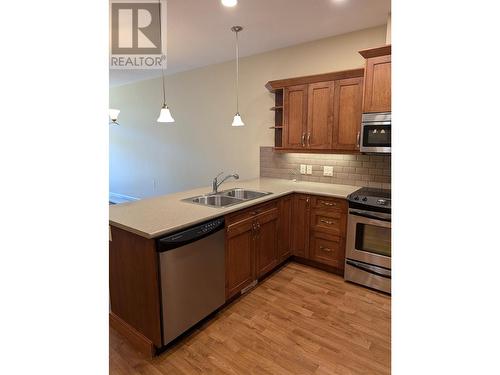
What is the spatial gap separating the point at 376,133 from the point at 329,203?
0.82m

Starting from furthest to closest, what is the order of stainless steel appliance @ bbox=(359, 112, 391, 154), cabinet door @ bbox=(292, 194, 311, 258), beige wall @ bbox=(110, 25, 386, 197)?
beige wall @ bbox=(110, 25, 386, 197) → cabinet door @ bbox=(292, 194, 311, 258) → stainless steel appliance @ bbox=(359, 112, 391, 154)

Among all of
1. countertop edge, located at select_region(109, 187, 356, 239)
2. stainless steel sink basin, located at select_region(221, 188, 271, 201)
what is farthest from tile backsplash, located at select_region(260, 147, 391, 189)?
stainless steel sink basin, located at select_region(221, 188, 271, 201)

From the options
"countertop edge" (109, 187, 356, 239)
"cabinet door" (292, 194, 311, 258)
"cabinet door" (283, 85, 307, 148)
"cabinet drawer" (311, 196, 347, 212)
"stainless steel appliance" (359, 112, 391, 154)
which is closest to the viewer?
"countertop edge" (109, 187, 356, 239)

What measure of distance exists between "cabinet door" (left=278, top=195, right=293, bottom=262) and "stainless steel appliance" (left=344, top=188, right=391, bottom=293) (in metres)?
0.66

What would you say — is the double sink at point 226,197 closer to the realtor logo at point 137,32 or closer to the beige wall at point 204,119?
the beige wall at point 204,119

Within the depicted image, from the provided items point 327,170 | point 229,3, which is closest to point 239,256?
point 327,170

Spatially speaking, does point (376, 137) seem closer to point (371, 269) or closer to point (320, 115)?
point (320, 115)

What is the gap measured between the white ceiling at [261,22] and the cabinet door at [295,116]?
636 millimetres

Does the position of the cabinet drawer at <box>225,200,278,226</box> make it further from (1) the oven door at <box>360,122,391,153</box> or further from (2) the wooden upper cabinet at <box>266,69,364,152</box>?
(1) the oven door at <box>360,122,391,153</box>

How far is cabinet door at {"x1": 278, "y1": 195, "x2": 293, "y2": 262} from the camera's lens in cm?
301
